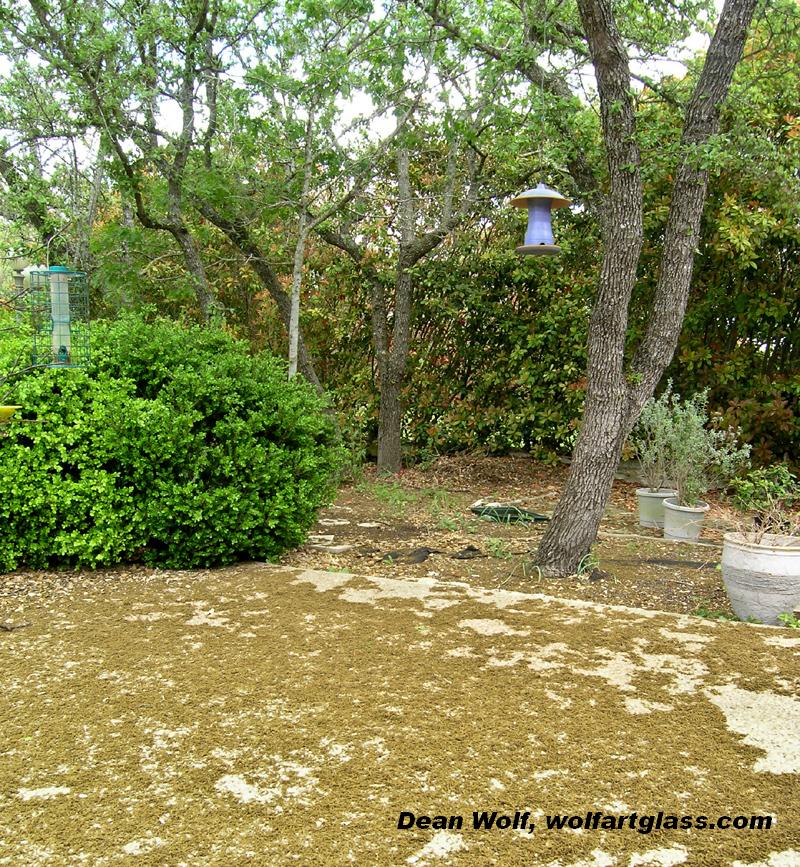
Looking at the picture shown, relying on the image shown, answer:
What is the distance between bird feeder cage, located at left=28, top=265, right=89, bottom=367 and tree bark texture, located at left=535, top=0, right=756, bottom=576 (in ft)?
9.50

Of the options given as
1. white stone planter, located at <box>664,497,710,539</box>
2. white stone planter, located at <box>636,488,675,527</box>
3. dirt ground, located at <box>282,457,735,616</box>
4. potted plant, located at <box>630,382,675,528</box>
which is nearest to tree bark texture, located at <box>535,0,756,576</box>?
dirt ground, located at <box>282,457,735,616</box>

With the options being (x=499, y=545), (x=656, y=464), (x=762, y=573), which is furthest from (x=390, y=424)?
(x=762, y=573)

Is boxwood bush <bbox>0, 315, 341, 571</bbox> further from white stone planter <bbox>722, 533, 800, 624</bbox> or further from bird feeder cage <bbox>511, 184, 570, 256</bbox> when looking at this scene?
white stone planter <bbox>722, 533, 800, 624</bbox>

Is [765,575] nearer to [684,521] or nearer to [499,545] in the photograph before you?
[499,545]

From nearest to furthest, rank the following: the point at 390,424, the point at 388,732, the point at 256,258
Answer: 1. the point at 388,732
2. the point at 256,258
3. the point at 390,424

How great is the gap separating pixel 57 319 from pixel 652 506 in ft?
14.9

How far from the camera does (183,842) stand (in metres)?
1.95

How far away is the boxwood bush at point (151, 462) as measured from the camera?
4262mm

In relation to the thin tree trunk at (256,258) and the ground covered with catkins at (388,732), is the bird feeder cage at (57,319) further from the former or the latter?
the thin tree trunk at (256,258)

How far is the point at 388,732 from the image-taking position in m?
2.54

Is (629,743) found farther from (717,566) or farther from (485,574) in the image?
(717,566)

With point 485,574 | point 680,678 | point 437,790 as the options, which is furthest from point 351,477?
point 437,790

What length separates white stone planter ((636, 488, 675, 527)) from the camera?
6.20 m

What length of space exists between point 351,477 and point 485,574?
3.27 metres
